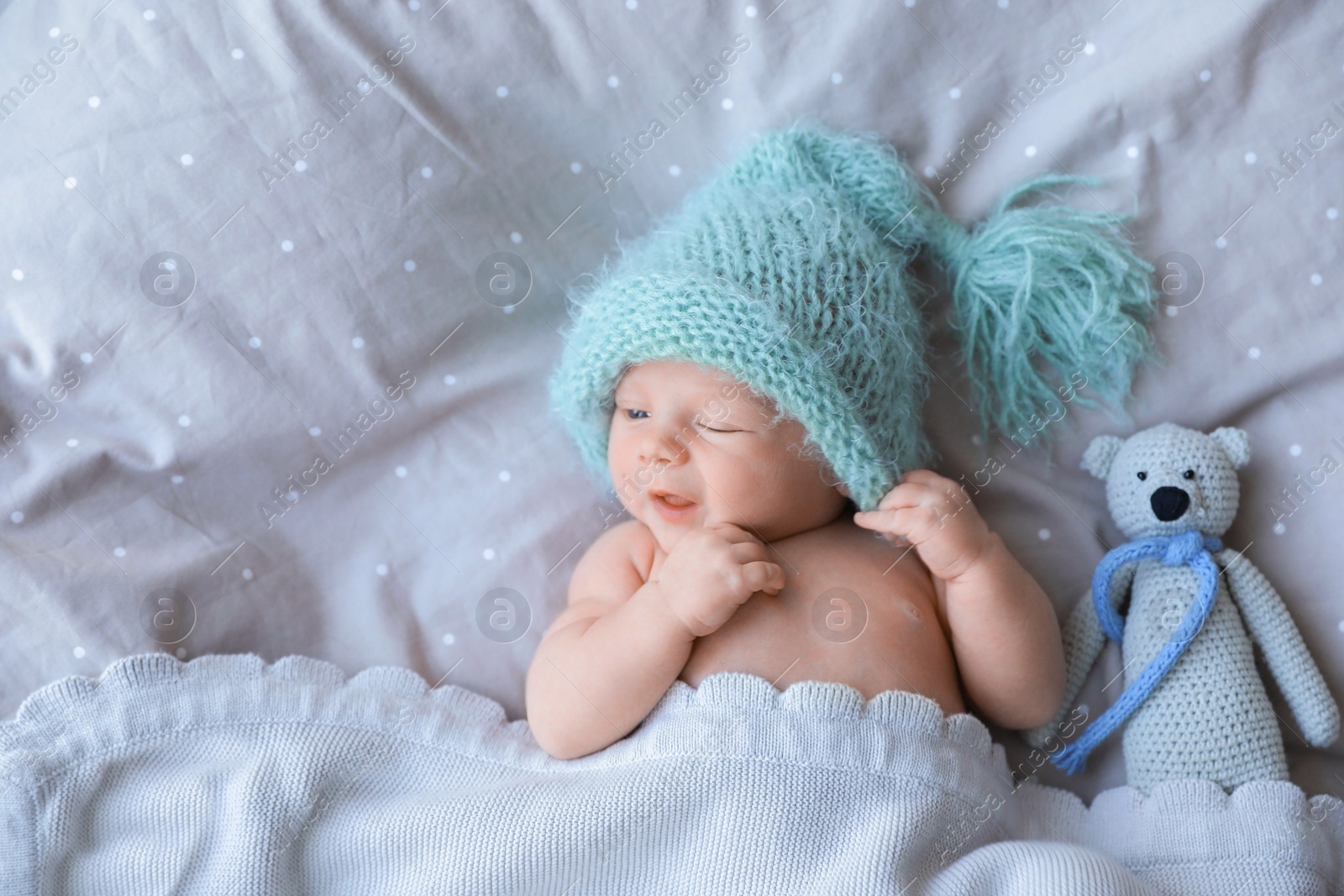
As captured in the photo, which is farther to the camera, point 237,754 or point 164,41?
point 164,41

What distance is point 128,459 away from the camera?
1.56m

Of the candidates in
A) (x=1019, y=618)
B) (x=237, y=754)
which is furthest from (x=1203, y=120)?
(x=237, y=754)

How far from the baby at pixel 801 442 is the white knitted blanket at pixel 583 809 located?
9 cm

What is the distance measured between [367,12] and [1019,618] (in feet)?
4.37

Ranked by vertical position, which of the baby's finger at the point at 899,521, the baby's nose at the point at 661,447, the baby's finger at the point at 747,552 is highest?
the baby's nose at the point at 661,447

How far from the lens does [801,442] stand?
1494mm

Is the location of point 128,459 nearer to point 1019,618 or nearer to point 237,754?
point 237,754

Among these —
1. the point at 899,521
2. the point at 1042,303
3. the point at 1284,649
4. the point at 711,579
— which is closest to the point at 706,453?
the point at 711,579

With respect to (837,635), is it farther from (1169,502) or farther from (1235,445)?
(1235,445)

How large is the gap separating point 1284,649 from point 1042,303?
62cm

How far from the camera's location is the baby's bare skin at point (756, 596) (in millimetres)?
1436

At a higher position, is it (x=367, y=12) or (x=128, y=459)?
(x=367, y=12)

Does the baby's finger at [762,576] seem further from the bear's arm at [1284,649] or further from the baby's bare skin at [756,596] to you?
the bear's arm at [1284,649]

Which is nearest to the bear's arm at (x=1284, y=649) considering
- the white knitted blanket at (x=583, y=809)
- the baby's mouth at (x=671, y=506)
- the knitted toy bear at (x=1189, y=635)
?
the knitted toy bear at (x=1189, y=635)
